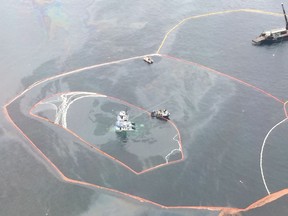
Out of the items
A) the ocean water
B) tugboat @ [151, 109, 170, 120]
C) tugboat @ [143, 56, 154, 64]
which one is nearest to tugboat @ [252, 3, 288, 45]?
the ocean water

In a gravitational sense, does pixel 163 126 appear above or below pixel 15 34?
below

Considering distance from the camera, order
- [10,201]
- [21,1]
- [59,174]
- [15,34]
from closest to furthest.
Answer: [10,201], [59,174], [15,34], [21,1]

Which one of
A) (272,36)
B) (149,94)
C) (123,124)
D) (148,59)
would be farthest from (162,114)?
(272,36)

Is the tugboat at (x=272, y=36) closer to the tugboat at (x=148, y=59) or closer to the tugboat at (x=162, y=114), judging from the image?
the tugboat at (x=148, y=59)

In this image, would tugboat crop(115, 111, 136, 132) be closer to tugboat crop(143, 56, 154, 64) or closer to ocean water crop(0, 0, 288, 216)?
ocean water crop(0, 0, 288, 216)

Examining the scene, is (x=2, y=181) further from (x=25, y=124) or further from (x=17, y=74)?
(x=17, y=74)

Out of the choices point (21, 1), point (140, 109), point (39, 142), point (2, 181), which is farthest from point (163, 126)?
point (21, 1)
